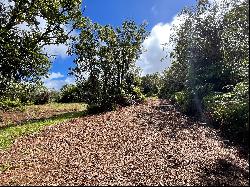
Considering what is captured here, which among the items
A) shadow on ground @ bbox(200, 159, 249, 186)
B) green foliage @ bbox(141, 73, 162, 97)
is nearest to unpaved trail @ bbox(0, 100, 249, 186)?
shadow on ground @ bbox(200, 159, 249, 186)

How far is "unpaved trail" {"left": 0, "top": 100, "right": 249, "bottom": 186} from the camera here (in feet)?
42.4

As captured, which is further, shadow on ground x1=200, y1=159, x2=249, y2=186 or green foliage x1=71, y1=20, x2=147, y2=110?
green foliage x1=71, y1=20, x2=147, y2=110

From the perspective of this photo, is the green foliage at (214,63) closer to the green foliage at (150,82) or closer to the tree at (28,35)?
the tree at (28,35)

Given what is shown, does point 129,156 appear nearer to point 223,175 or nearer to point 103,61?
point 223,175

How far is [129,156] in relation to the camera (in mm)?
15688

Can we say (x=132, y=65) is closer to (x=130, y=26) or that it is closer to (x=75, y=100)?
(x=130, y=26)


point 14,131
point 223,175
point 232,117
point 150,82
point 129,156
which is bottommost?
point 223,175

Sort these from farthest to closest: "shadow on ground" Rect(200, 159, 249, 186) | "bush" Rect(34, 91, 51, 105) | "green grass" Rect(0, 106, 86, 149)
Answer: "bush" Rect(34, 91, 51, 105), "green grass" Rect(0, 106, 86, 149), "shadow on ground" Rect(200, 159, 249, 186)

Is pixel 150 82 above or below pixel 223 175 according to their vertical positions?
above

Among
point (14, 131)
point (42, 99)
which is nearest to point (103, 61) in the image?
point (14, 131)

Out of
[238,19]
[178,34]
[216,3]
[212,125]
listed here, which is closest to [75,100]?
[178,34]

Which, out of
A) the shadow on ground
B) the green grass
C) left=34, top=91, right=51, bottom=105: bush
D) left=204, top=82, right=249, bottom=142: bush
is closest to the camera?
the shadow on ground

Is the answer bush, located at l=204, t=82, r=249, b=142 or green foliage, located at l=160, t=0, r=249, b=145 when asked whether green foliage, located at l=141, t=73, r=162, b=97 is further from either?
bush, located at l=204, t=82, r=249, b=142

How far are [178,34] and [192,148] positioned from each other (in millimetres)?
13857
